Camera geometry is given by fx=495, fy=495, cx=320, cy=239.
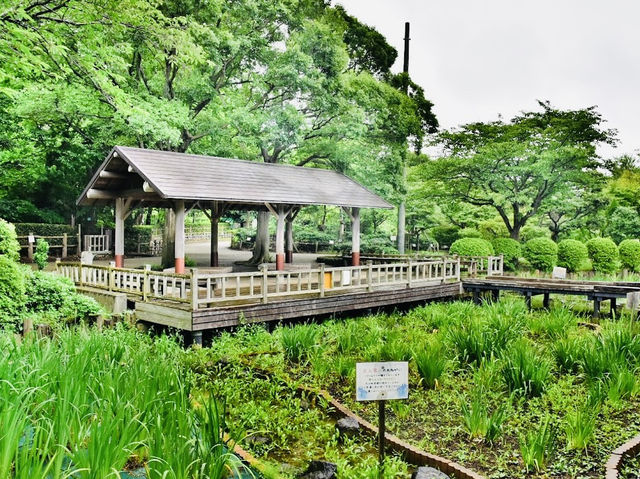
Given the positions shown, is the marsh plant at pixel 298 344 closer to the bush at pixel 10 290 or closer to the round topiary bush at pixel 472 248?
the bush at pixel 10 290

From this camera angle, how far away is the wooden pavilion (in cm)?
1244

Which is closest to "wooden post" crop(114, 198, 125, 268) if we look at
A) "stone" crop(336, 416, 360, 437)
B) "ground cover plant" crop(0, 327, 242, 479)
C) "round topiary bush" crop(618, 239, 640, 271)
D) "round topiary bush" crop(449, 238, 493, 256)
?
"ground cover plant" crop(0, 327, 242, 479)

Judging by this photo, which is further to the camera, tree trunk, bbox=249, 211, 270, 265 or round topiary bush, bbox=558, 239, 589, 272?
round topiary bush, bbox=558, 239, 589, 272

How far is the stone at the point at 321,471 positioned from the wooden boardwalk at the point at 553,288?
37.4 feet

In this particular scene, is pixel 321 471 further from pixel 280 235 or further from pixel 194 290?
pixel 280 235

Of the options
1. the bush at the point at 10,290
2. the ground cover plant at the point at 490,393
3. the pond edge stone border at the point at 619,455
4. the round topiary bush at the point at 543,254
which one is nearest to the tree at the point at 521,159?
the round topiary bush at the point at 543,254

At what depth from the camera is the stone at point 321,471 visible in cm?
453

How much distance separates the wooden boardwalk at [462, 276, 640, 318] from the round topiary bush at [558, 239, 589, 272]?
467cm

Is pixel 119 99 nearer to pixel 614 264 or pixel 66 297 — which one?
pixel 66 297

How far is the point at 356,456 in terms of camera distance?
16.5 feet

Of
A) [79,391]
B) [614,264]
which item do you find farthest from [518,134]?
[79,391]

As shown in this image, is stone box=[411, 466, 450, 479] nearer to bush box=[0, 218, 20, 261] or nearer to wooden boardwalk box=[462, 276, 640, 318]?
bush box=[0, 218, 20, 261]

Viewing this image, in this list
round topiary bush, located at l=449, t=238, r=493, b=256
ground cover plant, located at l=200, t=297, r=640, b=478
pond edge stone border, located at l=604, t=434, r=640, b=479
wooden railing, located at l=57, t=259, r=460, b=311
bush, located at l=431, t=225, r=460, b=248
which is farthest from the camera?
bush, located at l=431, t=225, r=460, b=248

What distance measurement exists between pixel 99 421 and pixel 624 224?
2595cm
